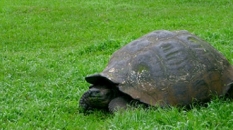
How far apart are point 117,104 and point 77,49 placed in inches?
214

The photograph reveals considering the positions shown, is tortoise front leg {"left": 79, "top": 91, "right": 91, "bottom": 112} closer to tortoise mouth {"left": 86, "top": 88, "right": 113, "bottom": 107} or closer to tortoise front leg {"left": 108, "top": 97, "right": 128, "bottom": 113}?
tortoise mouth {"left": 86, "top": 88, "right": 113, "bottom": 107}

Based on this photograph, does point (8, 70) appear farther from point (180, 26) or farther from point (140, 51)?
point (180, 26)

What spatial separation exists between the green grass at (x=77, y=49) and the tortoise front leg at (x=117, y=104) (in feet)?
0.48

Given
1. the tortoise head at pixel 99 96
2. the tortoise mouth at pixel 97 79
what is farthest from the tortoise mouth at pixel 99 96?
the tortoise mouth at pixel 97 79

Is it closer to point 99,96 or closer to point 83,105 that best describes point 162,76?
point 99,96

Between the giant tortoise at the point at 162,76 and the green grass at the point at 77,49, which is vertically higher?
the giant tortoise at the point at 162,76

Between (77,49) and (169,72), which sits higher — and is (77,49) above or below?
below

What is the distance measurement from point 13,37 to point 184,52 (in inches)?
329

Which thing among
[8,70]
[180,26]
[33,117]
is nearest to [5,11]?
[180,26]

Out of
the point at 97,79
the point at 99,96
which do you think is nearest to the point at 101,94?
the point at 99,96

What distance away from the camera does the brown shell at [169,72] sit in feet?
20.4

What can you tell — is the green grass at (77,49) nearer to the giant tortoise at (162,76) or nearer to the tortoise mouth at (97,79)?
the giant tortoise at (162,76)

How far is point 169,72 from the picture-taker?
20.6 ft

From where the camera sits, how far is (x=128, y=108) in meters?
6.14
